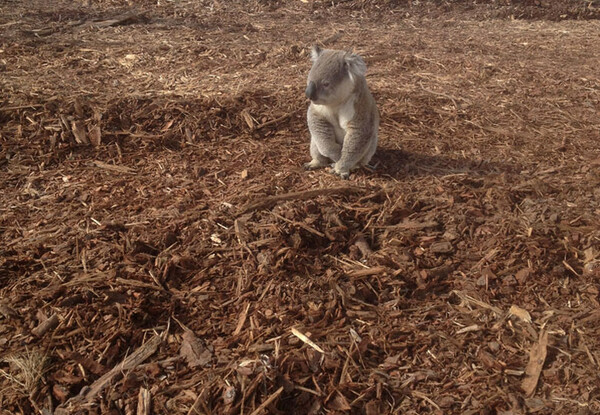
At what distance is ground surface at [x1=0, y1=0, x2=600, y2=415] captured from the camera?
2.98 metres

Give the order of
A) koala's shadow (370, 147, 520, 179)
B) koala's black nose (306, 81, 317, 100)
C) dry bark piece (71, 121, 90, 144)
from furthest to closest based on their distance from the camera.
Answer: dry bark piece (71, 121, 90, 144) → koala's shadow (370, 147, 520, 179) → koala's black nose (306, 81, 317, 100)

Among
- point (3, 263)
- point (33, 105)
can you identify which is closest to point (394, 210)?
point (3, 263)

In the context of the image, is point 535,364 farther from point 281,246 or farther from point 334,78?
point 334,78

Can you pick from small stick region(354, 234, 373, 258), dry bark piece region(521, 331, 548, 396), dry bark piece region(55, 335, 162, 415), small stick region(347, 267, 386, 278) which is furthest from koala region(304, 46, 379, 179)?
dry bark piece region(55, 335, 162, 415)

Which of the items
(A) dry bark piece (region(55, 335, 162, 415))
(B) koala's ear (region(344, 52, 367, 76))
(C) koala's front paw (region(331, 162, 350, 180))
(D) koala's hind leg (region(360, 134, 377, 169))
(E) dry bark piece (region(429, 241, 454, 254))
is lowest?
(A) dry bark piece (region(55, 335, 162, 415))

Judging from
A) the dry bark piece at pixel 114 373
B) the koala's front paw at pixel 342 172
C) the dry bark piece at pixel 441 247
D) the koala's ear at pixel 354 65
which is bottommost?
the dry bark piece at pixel 114 373

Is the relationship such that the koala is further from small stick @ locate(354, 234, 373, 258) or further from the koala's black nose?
small stick @ locate(354, 234, 373, 258)

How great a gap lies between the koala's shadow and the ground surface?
27 mm

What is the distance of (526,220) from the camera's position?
4.23m

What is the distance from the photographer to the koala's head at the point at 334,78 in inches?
177

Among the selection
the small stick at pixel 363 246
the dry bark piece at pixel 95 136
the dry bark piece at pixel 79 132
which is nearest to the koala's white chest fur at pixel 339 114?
the small stick at pixel 363 246

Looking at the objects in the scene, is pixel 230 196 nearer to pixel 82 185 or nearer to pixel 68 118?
pixel 82 185

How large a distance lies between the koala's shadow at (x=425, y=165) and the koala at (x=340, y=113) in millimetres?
255

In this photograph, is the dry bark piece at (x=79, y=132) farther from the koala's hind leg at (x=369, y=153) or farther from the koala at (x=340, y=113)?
the koala's hind leg at (x=369, y=153)
